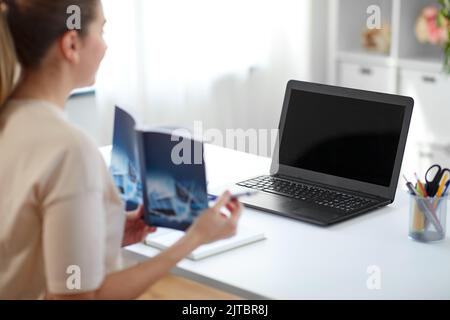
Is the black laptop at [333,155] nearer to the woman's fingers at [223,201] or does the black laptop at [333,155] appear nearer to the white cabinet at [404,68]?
the woman's fingers at [223,201]

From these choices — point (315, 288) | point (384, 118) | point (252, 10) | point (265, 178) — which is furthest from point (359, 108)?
point (252, 10)

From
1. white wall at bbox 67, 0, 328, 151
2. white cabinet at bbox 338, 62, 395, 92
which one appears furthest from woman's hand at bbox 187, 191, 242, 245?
white cabinet at bbox 338, 62, 395, 92

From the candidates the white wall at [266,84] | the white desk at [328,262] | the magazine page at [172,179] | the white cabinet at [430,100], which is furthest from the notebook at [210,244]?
the white cabinet at [430,100]

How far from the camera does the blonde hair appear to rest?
1333 mm

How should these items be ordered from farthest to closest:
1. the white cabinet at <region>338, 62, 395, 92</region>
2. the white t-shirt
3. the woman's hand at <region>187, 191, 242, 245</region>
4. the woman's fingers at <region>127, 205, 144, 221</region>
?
the white cabinet at <region>338, 62, 395, 92</region>, the woman's fingers at <region>127, 205, 144, 221</region>, the woman's hand at <region>187, 191, 242, 245</region>, the white t-shirt

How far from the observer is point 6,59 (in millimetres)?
1336

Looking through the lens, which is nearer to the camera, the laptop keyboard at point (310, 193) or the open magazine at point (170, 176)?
the open magazine at point (170, 176)

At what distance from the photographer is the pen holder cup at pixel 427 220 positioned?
5.68ft

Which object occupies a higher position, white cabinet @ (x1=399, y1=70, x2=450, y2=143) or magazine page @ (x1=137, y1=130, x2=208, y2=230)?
magazine page @ (x1=137, y1=130, x2=208, y2=230)

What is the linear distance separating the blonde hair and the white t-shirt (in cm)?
4

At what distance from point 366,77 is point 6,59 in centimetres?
273

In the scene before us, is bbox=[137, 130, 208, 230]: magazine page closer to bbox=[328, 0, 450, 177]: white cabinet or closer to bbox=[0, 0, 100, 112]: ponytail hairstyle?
bbox=[0, 0, 100, 112]: ponytail hairstyle

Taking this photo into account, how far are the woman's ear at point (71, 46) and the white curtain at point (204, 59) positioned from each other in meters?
1.49

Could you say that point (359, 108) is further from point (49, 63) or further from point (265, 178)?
point (49, 63)
